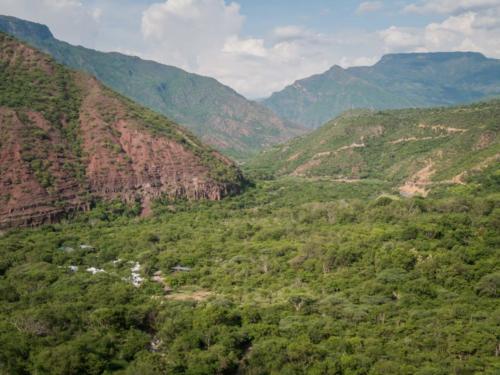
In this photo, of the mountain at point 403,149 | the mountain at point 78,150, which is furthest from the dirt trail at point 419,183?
the mountain at point 78,150

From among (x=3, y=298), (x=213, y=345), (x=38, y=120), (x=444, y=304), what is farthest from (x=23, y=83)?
(x=444, y=304)

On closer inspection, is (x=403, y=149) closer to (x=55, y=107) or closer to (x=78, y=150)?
(x=78, y=150)

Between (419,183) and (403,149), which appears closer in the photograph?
(419,183)

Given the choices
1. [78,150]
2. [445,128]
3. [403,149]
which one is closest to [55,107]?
[78,150]

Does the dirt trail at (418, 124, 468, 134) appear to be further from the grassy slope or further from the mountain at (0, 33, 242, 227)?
the mountain at (0, 33, 242, 227)

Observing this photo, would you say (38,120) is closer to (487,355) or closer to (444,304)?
(444,304)
